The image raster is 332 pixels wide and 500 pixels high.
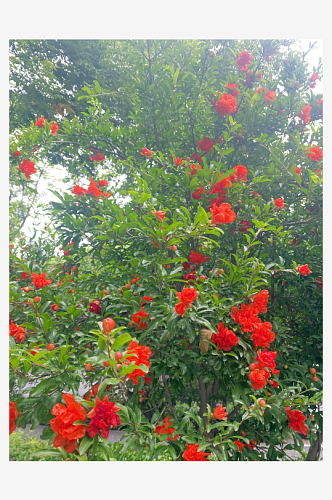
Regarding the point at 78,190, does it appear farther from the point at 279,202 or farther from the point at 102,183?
the point at 279,202

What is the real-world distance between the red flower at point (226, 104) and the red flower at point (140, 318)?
1447 mm

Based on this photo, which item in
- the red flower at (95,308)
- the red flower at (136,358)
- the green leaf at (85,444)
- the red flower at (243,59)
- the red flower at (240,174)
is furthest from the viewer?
the red flower at (243,59)

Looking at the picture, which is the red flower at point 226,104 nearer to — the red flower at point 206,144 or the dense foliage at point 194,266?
the dense foliage at point 194,266

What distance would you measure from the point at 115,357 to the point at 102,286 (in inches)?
36.6

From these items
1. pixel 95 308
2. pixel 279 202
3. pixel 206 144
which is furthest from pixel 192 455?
pixel 206 144

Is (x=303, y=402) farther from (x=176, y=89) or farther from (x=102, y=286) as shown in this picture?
(x=176, y=89)

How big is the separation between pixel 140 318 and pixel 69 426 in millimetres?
676

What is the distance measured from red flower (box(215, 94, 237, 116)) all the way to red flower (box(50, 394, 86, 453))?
6.13ft

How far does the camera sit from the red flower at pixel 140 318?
1.38 m

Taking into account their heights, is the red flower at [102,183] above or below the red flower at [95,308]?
above

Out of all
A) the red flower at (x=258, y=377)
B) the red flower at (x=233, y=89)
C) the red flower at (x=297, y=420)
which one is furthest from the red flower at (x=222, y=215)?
the red flower at (x=233, y=89)

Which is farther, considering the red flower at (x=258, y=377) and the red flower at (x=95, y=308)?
the red flower at (x=95, y=308)

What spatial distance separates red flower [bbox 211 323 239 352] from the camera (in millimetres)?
1222

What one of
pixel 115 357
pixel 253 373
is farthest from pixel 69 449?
pixel 253 373
